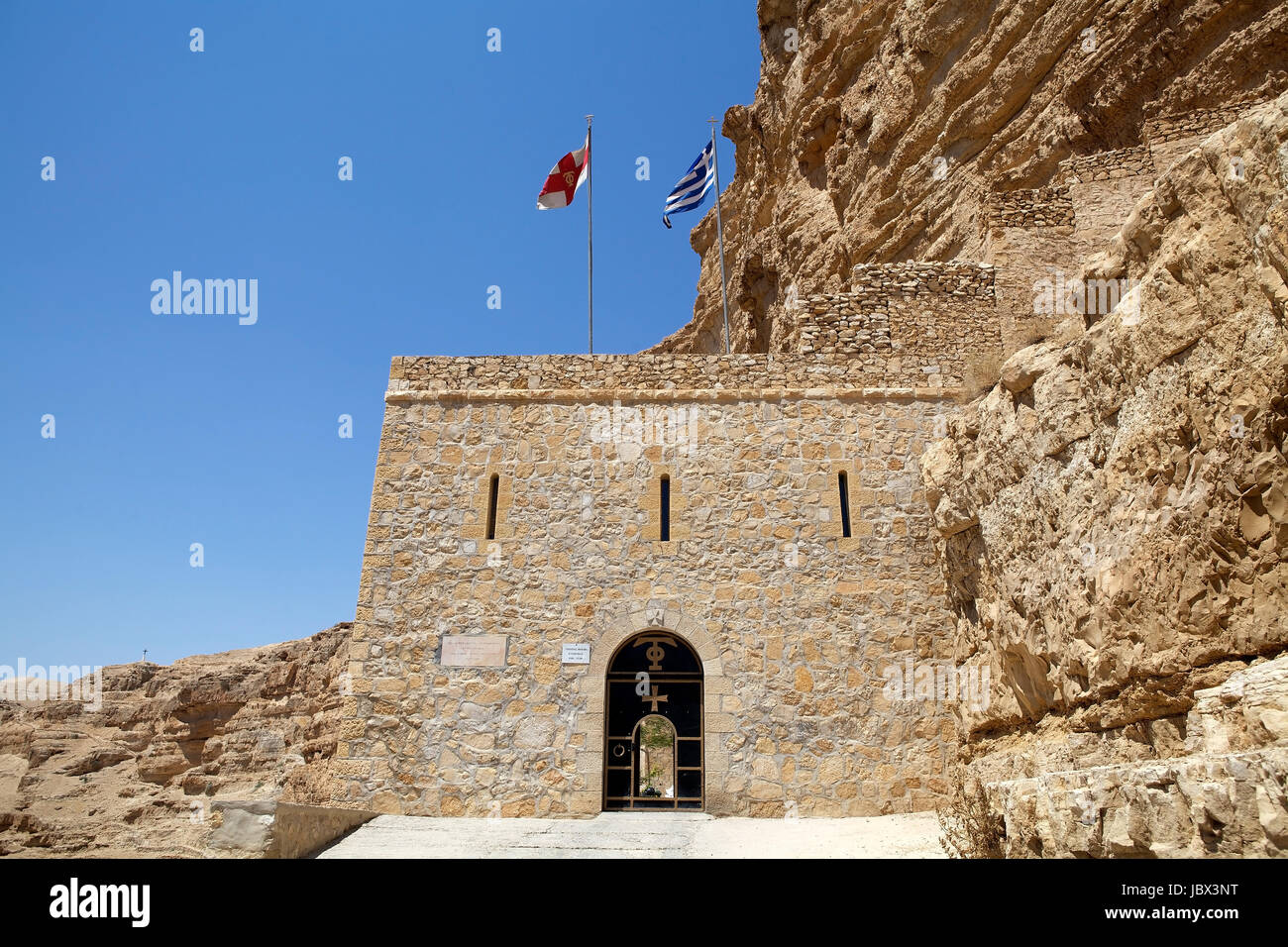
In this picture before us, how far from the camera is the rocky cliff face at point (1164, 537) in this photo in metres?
4.09

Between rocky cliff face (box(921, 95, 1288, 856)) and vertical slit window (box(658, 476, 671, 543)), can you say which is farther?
vertical slit window (box(658, 476, 671, 543))

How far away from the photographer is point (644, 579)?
969 centimetres

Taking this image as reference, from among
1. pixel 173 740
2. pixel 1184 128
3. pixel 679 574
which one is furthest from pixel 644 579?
pixel 173 740

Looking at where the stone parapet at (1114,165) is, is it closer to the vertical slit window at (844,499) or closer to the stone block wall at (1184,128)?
the stone block wall at (1184,128)

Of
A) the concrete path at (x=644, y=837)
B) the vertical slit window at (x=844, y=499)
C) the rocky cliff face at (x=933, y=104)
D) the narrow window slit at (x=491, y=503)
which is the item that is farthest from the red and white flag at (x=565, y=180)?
the concrete path at (x=644, y=837)

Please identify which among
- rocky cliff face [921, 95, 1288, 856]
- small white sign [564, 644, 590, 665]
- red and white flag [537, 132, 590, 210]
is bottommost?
small white sign [564, 644, 590, 665]

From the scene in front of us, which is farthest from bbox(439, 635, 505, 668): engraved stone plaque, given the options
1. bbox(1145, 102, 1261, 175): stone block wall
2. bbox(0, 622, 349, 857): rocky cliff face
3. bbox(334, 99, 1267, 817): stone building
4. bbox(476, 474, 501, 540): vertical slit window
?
bbox(1145, 102, 1261, 175): stone block wall

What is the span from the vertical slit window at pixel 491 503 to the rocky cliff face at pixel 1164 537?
→ 586cm

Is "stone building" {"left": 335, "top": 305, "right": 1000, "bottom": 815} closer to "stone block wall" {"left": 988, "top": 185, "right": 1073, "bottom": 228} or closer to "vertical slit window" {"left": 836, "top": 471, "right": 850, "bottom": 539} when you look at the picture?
"vertical slit window" {"left": 836, "top": 471, "right": 850, "bottom": 539}

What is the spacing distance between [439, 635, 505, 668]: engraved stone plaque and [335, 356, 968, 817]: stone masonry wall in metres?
0.09

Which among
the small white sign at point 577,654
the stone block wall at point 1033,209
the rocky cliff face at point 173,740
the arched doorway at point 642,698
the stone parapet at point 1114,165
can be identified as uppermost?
the stone parapet at point 1114,165

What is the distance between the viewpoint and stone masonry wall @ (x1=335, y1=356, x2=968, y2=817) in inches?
356

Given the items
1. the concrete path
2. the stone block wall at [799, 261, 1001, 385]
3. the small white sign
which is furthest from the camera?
the stone block wall at [799, 261, 1001, 385]

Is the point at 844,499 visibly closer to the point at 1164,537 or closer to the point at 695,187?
the point at 1164,537
